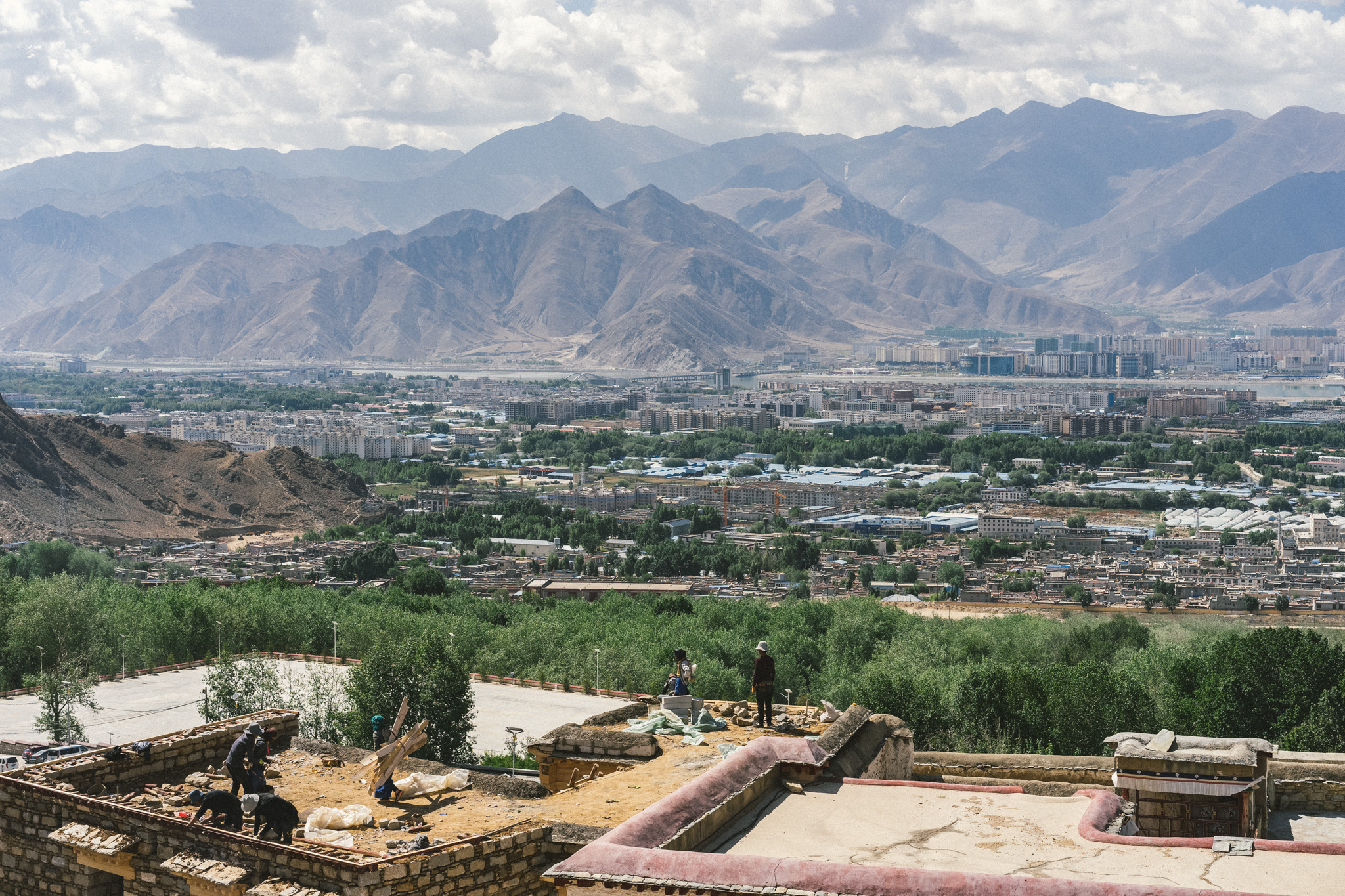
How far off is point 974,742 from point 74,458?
49.8 m

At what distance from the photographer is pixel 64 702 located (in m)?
17.3

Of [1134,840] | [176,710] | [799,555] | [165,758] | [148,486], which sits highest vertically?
[1134,840]

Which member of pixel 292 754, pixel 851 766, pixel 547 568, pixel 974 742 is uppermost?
pixel 851 766

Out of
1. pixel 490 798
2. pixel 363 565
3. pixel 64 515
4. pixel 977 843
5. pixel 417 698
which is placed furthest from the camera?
pixel 64 515

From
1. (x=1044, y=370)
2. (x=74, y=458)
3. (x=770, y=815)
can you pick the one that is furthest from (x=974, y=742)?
(x=1044, y=370)

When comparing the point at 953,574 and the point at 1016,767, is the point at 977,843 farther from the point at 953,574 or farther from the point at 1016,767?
the point at 953,574

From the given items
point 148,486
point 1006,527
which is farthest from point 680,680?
point 148,486

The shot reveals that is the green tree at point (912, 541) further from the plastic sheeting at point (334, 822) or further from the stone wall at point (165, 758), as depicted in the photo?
the plastic sheeting at point (334, 822)

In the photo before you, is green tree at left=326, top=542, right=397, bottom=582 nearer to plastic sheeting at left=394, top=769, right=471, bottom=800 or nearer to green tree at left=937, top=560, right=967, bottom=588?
green tree at left=937, top=560, right=967, bottom=588

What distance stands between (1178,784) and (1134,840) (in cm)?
131

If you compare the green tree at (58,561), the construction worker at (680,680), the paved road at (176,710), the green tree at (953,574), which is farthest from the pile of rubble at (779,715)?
the green tree at (953,574)

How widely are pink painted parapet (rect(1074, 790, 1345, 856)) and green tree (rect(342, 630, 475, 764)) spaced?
8.91m

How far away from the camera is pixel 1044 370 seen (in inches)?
6506

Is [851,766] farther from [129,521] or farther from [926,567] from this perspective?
[129,521]
